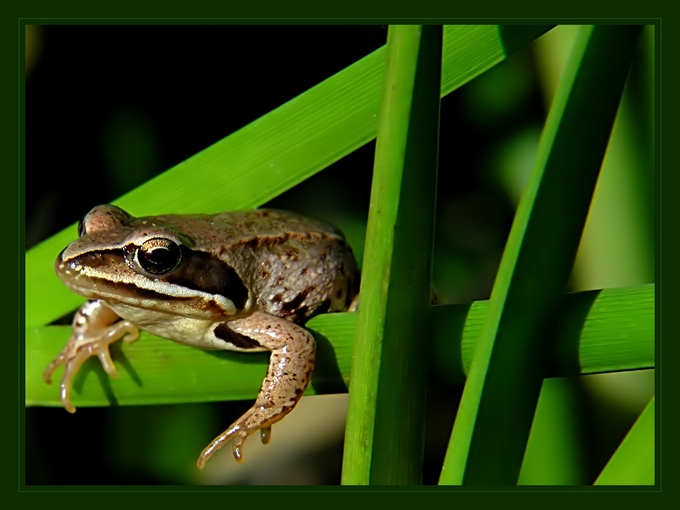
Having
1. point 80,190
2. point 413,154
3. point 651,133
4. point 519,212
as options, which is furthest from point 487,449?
point 80,190

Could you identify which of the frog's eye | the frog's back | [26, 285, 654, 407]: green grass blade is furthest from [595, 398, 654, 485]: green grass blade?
the frog's eye


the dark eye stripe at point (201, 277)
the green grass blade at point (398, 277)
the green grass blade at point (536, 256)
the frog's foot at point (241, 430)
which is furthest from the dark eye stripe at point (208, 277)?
the green grass blade at point (536, 256)

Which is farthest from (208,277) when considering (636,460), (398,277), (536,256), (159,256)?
(636,460)

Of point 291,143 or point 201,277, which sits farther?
point 201,277

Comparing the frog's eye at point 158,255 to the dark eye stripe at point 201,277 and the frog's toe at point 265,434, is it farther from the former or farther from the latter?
the frog's toe at point 265,434

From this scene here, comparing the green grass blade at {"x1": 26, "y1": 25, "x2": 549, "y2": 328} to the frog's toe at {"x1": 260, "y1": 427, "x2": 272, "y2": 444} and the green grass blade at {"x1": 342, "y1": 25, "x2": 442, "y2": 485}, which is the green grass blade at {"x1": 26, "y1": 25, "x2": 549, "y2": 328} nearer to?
the green grass blade at {"x1": 342, "y1": 25, "x2": 442, "y2": 485}

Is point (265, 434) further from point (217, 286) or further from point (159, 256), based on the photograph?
point (159, 256)
